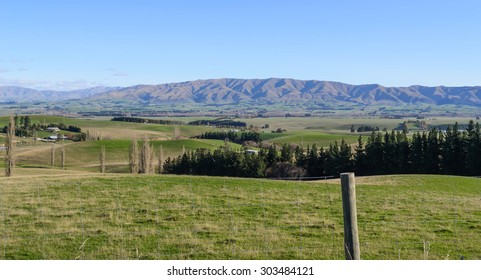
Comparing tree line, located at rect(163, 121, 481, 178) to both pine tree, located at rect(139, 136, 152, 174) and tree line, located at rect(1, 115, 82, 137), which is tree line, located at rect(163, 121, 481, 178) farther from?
tree line, located at rect(1, 115, 82, 137)

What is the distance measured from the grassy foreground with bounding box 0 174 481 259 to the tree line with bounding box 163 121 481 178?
50.0 m

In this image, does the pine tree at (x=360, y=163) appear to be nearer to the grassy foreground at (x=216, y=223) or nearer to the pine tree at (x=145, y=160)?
the pine tree at (x=145, y=160)

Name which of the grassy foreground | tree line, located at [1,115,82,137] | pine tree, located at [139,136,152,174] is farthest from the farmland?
tree line, located at [1,115,82,137]

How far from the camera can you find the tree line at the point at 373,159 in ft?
238

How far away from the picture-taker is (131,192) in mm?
25062

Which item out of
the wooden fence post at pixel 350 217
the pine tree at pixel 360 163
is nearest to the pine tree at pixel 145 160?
the pine tree at pixel 360 163

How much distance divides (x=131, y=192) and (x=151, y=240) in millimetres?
11255

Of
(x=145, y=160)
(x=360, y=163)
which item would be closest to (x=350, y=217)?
(x=360, y=163)

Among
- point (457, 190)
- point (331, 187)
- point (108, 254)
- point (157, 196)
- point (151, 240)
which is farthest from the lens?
point (457, 190)

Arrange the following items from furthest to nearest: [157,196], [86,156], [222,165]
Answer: [86,156] → [222,165] → [157,196]
